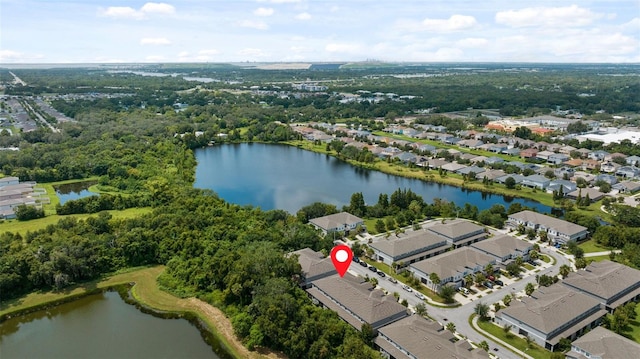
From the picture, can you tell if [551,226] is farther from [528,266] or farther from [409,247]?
[409,247]

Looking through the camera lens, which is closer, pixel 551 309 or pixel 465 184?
pixel 551 309

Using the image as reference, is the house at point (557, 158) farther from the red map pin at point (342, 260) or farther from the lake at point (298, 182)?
the red map pin at point (342, 260)

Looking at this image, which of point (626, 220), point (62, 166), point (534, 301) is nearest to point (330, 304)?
point (534, 301)

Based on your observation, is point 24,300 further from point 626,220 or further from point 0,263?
point 626,220

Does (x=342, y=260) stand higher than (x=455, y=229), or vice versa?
(x=342, y=260)

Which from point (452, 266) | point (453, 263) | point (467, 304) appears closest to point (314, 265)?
point (452, 266)

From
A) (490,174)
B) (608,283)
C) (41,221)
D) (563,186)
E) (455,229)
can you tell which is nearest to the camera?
(608,283)

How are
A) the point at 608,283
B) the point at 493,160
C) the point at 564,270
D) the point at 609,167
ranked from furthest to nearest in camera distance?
the point at 493,160
the point at 609,167
the point at 564,270
the point at 608,283
